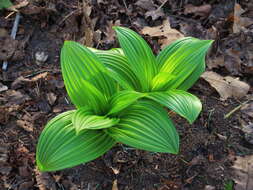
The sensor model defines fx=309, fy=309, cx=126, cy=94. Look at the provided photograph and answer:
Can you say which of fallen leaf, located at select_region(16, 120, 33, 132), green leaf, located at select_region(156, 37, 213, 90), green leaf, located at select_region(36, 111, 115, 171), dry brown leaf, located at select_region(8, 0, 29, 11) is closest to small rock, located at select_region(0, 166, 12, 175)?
fallen leaf, located at select_region(16, 120, 33, 132)

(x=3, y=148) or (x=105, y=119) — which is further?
(x=3, y=148)

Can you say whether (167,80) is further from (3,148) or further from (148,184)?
(3,148)

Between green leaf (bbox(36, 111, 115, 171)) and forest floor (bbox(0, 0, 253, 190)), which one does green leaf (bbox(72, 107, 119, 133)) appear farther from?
forest floor (bbox(0, 0, 253, 190))

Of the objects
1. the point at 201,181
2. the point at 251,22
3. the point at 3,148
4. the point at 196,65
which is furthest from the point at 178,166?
the point at 251,22

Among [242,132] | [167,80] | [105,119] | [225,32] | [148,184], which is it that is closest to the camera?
[105,119]

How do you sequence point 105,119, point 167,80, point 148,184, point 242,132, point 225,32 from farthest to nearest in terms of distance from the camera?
point 225,32 → point 242,132 → point 148,184 → point 167,80 → point 105,119

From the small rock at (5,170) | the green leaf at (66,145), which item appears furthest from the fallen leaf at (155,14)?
the small rock at (5,170)

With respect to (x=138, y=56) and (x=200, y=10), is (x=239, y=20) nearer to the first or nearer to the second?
(x=200, y=10)
